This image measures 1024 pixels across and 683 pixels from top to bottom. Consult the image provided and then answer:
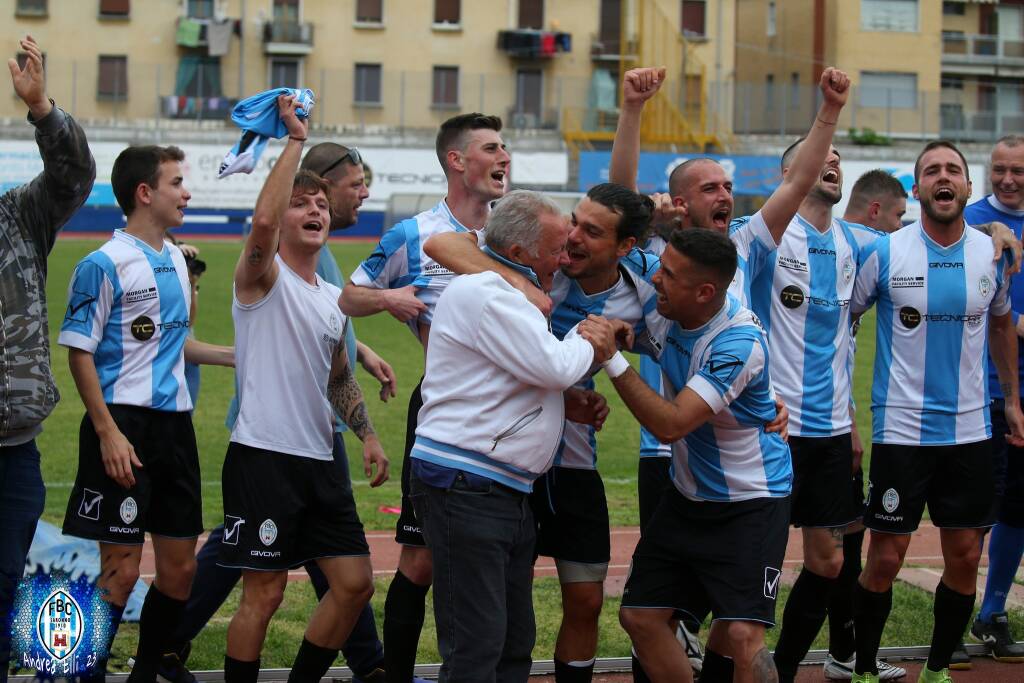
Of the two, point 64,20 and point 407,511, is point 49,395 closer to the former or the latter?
point 407,511

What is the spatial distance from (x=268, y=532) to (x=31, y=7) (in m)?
56.2

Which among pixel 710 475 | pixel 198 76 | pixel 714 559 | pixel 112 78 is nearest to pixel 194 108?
pixel 198 76

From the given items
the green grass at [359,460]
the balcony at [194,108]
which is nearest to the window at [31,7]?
the balcony at [194,108]

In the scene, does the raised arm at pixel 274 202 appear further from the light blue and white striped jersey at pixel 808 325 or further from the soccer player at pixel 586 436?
the light blue and white striped jersey at pixel 808 325

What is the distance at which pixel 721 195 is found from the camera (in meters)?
5.53

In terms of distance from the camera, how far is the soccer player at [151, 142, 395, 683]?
5730 millimetres

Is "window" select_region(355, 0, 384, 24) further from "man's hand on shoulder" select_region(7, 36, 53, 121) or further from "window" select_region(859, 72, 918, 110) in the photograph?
"man's hand on shoulder" select_region(7, 36, 53, 121)

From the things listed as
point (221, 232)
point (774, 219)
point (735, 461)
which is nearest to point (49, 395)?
point (735, 461)

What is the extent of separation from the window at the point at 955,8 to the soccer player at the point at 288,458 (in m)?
63.0

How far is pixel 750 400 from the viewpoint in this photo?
4.77m

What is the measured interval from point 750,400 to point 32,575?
3.50 meters

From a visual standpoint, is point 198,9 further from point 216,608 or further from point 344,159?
point 216,608

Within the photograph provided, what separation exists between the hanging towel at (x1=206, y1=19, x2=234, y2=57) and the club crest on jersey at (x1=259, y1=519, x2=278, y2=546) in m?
53.0

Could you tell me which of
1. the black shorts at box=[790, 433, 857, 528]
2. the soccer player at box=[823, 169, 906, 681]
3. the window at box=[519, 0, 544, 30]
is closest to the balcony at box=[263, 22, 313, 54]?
the window at box=[519, 0, 544, 30]
